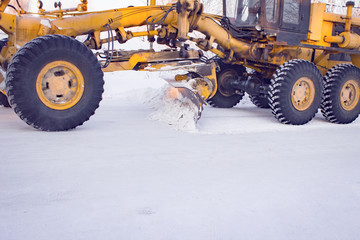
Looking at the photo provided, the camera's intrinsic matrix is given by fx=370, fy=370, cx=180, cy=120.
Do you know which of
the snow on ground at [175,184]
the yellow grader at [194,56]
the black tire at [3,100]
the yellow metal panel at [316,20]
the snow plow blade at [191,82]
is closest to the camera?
the snow on ground at [175,184]

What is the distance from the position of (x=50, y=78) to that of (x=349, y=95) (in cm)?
526

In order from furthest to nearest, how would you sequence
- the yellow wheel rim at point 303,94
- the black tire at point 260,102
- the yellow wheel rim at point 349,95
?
the black tire at point 260,102 < the yellow wheel rim at point 349,95 < the yellow wheel rim at point 303,94

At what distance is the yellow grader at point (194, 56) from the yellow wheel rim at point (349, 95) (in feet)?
0.06

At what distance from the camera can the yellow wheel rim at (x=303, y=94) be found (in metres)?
6.14

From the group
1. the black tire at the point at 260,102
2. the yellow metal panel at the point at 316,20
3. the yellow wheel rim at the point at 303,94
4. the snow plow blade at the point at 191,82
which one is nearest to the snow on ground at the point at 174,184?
the snow plow blade at the point at 191,82

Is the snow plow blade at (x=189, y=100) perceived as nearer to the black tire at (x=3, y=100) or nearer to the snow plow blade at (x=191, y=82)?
the snow plow blade at (x=191, y=82)

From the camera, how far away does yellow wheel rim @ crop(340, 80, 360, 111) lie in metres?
6.72

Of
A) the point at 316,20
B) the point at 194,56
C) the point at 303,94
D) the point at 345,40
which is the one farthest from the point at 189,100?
the point at 345,40

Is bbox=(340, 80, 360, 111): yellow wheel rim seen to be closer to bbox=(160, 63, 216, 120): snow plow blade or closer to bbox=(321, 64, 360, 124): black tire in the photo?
bbox=(321, 64, 360, 124): black tire

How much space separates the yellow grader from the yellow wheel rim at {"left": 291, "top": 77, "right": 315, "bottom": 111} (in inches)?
0.7

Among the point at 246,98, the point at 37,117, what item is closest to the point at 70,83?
the point at 37,117

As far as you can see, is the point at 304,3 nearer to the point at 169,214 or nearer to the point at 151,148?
the point at 151,148

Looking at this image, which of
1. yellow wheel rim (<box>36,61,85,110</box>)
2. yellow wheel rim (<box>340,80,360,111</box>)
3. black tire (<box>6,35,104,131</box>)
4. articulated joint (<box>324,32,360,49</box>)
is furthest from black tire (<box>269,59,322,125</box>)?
yellow wheel rim (<box>36,61,85,110</box>)

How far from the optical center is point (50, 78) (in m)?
4.58
